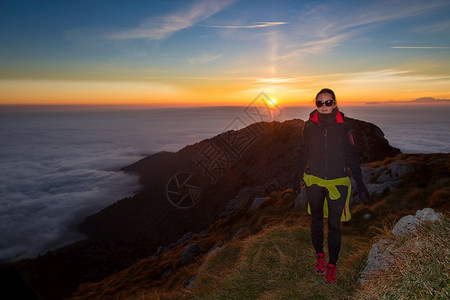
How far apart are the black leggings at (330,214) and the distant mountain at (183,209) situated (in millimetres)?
71804

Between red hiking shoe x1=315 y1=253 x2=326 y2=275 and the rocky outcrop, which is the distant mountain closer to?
the rocky outcrop

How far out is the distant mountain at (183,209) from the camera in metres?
106

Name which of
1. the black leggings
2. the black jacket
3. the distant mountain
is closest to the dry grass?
the black leggings

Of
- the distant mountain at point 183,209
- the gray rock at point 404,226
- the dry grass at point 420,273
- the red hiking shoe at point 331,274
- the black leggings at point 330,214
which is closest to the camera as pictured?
the dry grass at point 420,273

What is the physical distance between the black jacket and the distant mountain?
7229cm

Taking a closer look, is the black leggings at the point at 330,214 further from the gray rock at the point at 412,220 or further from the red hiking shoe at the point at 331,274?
the gray rock at the point at 412,220

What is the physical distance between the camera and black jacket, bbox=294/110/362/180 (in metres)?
4.97

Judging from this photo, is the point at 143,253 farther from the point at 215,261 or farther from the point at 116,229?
the point at 215,261

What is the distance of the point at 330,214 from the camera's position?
5.02m

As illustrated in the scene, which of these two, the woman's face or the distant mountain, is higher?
the woman's face

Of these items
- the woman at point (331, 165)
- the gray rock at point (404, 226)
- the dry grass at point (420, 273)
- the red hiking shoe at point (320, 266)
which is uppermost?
the woman at point (331, 165)

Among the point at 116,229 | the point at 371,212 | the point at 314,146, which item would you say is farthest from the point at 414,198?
the point at 116,229

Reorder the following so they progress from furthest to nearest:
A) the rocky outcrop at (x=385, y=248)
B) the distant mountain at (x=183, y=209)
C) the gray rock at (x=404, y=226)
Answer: the distant mountain at (x=183, y=209) < the gray rock at (x=404, y=226) < the rocky outcrop at (x=385, y=248)

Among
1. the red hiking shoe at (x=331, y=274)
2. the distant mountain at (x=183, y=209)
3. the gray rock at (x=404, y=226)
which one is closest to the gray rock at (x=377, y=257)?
the gray rock at (x=404, y=226)
